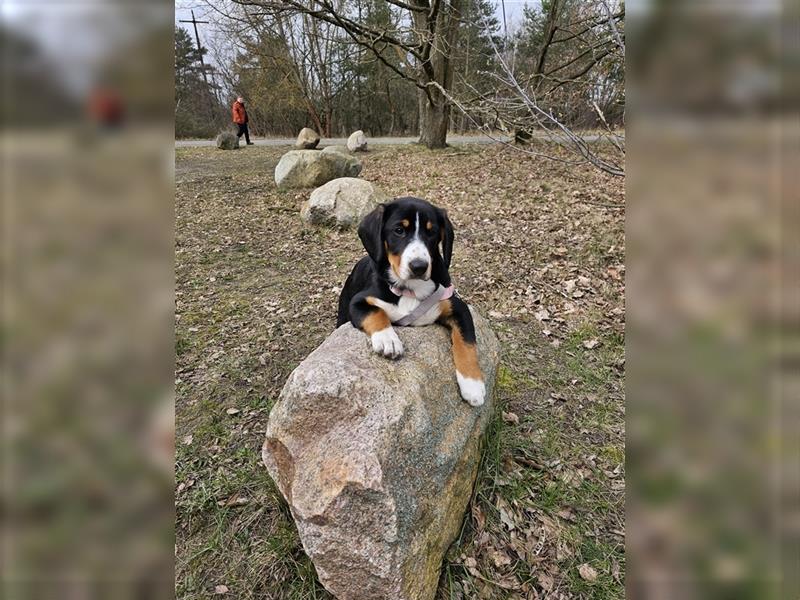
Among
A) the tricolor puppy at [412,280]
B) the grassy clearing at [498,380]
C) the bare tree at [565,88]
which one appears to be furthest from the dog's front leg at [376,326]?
the bare tree at [565,88]

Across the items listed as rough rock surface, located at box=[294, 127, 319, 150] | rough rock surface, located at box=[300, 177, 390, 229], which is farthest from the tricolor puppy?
rough rock surface, located at box=[294, 127, 319, 150]

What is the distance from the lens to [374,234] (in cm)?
405

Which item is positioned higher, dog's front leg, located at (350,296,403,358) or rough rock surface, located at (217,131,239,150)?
rough rock surface, located at (217,131,239,150)

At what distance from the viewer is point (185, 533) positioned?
3734 mm

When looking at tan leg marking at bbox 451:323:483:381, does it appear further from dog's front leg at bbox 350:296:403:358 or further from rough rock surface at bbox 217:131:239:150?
rough rock surface at bbox 217:131:239:150

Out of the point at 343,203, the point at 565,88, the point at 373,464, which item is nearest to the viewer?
the point at 373,464

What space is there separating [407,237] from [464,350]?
1.03 meters

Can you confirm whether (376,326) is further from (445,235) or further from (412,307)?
(445,235)

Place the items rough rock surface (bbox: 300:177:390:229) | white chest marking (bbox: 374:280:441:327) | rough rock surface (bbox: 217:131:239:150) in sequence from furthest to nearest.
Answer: rough rock surface (bbox: 217:131:239:150) → rough rock surface (bbox: 300:177:390:229) → white chest marking (bbox: 374:280:441:327)

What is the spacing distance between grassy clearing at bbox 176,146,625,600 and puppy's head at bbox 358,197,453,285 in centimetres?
168
